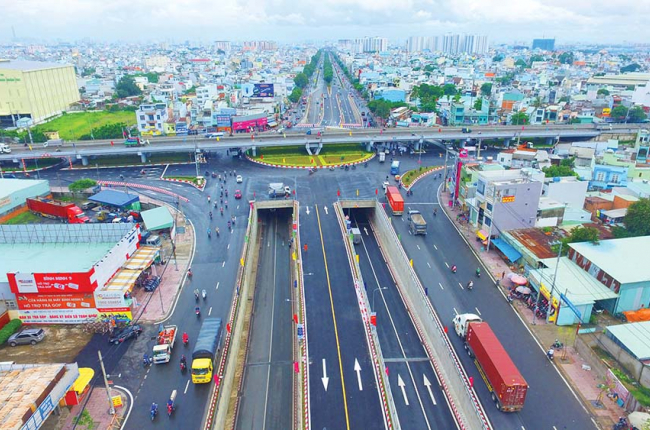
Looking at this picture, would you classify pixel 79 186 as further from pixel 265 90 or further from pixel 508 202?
pixel 265 90

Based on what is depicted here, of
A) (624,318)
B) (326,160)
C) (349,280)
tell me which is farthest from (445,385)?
(326,160)

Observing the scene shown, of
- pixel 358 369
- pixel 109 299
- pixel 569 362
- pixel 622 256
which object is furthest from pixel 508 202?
pixel 109 299

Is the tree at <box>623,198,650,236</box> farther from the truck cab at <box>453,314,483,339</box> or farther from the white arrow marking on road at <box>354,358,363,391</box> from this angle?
the white arrow marking on road at <box>354,358,363,391</box>

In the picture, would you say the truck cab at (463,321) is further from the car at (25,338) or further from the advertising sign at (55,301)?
the car at (25,338)

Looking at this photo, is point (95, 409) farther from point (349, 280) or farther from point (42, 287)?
point (349, 280)

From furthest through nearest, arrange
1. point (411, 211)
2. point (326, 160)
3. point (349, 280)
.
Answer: point (326, 160) < point (411, 211) < point (349, 280)

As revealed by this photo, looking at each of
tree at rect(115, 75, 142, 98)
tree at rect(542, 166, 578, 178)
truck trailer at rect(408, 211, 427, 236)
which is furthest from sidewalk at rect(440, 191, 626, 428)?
tree at rect(115, 75, 142, 98)

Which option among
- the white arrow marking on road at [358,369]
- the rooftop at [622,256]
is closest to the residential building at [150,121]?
the white arrow marking on road at [358,369]
